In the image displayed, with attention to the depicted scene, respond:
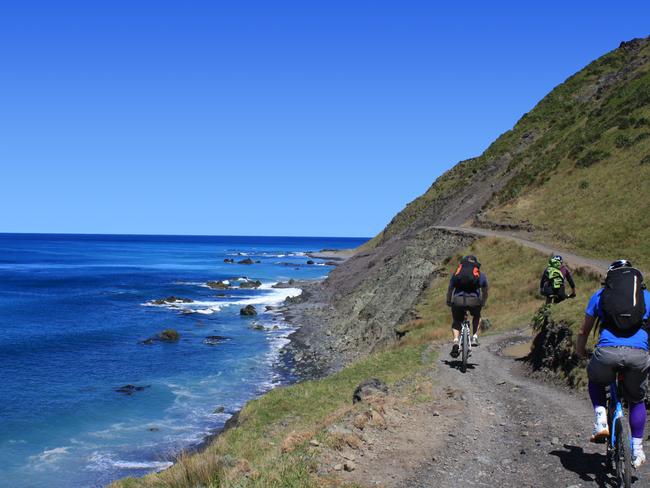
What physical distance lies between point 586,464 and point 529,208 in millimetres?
45002

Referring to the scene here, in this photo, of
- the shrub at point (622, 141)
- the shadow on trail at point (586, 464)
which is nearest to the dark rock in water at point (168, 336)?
the shrub at point (622, 141)

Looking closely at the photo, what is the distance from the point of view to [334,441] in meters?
9.33

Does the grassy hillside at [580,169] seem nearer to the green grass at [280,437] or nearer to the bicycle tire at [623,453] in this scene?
the green grass at [280,437]

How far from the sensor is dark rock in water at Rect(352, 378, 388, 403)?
553 inches

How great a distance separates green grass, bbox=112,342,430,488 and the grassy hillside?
65.6ft

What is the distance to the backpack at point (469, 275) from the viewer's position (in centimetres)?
1411

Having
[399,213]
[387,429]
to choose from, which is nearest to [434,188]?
[399,213]

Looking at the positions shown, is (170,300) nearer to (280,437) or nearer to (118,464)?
(118,464)

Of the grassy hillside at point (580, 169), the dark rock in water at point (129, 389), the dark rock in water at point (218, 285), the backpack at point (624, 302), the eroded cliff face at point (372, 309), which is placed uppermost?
the grassy hillside at point (580, 169)

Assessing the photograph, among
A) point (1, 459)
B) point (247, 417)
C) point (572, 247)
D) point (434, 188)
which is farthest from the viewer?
point (434, 188)

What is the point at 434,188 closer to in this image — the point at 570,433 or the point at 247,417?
the point at 247,417

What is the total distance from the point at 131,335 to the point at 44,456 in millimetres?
29543

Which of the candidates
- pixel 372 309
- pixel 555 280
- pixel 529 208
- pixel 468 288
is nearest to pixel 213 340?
pixel 372 309

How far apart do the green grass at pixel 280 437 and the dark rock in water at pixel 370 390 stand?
1.21 ft
